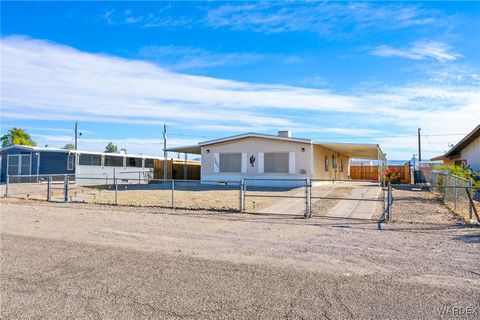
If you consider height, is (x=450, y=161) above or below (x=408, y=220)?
above

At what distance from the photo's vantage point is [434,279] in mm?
5172

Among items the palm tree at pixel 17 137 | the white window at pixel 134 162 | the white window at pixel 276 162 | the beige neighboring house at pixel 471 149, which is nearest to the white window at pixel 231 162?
the white window at pixel 276 162

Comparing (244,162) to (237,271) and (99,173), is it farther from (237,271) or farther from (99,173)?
(237,271)

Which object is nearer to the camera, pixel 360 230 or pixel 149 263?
pixel 149 263

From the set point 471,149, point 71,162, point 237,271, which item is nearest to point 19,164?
point 71,162

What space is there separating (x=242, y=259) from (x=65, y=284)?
8.69 ft

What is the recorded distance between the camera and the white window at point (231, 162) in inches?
980

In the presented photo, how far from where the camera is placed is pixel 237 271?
5578 mm

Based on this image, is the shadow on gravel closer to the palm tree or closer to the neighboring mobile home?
the neighboring mobile home

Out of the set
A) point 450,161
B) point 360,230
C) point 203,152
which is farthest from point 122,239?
point 450,161

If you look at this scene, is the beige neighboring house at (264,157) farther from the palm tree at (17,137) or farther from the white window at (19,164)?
the palm tree at (17,137)

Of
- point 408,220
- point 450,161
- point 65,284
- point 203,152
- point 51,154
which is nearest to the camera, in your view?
point 65,284

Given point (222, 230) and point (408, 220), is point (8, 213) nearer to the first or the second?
point (222, 230)

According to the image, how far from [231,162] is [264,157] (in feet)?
7.70
